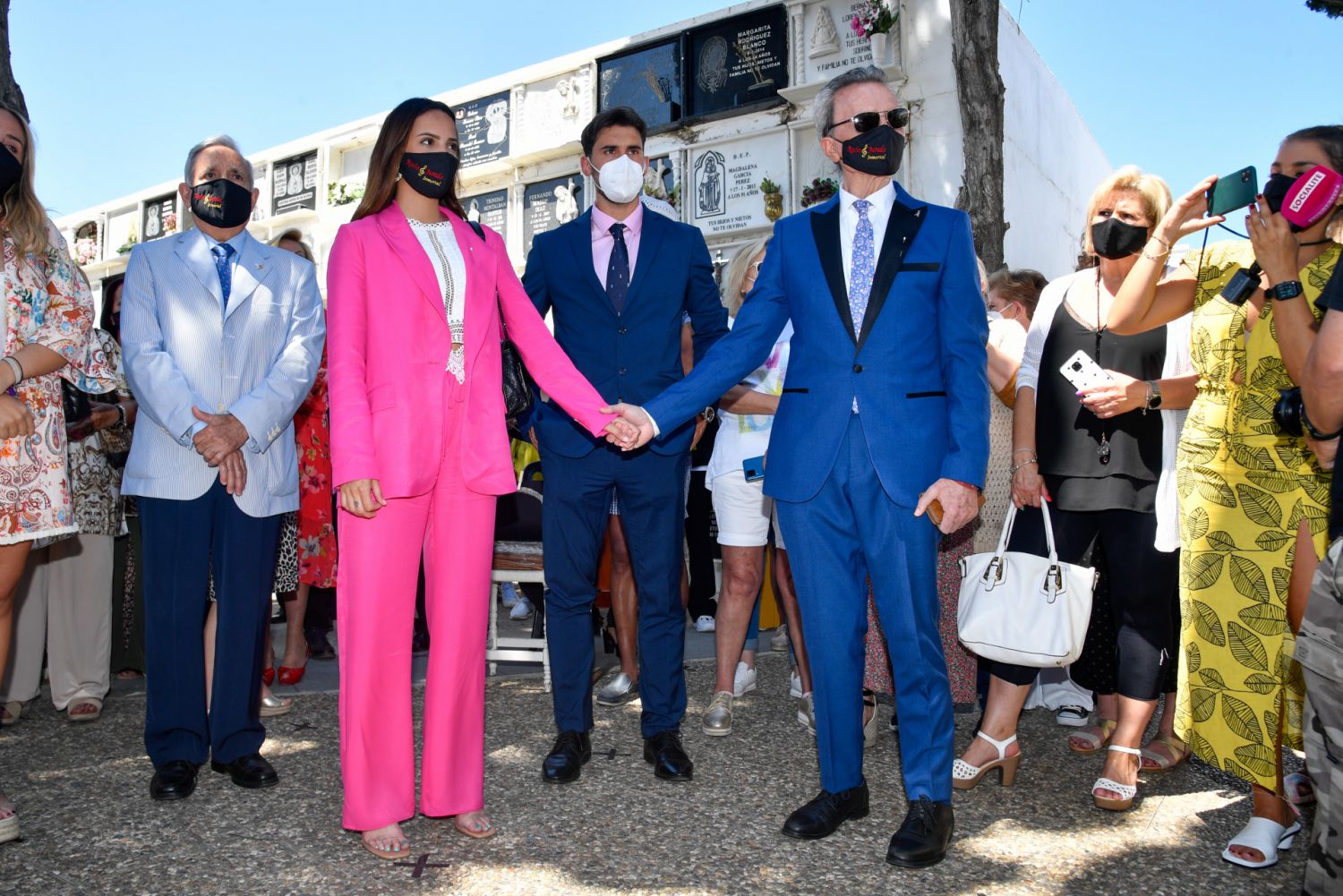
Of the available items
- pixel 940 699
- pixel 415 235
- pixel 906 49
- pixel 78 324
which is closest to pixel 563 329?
pixel 415 235

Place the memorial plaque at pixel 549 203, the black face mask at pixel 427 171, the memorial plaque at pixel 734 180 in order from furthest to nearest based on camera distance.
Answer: the memorial plaque at pixel 549 203 → the memorial plaque at pixel 734 180 → the black face mask at pixel 427 171

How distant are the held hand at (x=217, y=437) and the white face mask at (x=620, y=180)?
5.27ft

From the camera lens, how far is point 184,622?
141 inches

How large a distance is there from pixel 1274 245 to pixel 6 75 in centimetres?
561

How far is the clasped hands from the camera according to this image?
11.2 ft

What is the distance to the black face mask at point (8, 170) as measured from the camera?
3.19 meters

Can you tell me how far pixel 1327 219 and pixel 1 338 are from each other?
3947mm

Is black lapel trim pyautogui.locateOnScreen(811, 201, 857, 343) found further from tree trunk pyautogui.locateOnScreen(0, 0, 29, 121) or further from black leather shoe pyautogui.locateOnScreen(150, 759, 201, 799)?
tree trunk pyautogui.locateOnScreen(0, 0, 29, 121)

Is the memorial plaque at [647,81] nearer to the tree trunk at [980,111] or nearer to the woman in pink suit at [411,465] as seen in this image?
the tree trunk at [980,111]

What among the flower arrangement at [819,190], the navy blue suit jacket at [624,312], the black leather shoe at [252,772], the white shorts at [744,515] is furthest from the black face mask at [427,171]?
the flower arrangement at [819,190]

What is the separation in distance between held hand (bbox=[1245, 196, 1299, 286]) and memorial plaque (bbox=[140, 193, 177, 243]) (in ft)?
79.6

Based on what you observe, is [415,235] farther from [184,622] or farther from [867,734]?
[867,734]

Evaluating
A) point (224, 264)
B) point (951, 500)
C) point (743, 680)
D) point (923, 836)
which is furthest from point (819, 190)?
point (923, 836)

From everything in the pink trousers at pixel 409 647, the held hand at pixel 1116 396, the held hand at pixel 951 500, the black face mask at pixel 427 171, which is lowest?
the pink trousers at pixel 409 647
